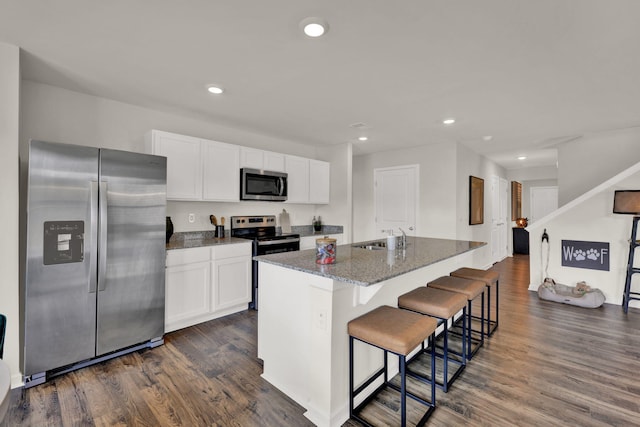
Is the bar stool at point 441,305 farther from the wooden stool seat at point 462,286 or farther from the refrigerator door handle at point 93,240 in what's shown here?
the refrigerator door handle at point 93,240

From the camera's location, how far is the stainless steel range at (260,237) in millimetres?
3658

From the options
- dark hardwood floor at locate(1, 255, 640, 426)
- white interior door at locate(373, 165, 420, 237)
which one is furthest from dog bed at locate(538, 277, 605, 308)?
white interior door at locate(373, 165, 420, 237)

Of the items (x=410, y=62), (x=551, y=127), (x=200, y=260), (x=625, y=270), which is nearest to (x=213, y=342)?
(x=200, y=260)

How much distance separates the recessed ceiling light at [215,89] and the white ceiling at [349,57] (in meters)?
0.07

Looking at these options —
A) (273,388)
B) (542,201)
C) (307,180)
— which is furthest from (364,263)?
(542,201)

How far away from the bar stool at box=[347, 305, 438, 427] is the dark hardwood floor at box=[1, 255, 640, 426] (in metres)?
0.13

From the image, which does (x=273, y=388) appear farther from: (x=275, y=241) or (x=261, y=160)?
(x=261, y=160)

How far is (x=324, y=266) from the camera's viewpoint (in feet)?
6.21

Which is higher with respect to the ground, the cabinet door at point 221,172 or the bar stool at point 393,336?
the cabinet door at point 221,172

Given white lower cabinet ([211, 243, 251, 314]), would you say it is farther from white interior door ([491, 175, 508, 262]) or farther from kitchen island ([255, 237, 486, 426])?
white interior door ([491, 175, 508, 262])

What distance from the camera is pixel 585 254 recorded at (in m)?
4.15

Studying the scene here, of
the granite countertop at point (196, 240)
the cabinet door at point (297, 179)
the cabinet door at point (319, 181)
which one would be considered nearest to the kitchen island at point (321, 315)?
the granite countertop at point (196, 240)

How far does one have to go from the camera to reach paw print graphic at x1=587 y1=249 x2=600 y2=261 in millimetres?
4055

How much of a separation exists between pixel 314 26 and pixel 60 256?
2.45 metres
